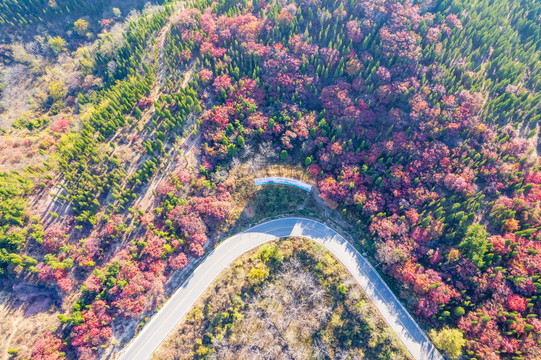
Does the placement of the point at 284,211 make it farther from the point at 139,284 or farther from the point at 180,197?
the point at 139,284

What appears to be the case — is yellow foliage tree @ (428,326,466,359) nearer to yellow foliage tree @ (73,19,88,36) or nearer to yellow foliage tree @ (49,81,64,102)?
yellow foliage tree @ (49,81,64,102)

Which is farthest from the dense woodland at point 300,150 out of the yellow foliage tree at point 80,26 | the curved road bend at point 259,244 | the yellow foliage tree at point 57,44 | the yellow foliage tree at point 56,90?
the yellow foliage tree at point 80,26

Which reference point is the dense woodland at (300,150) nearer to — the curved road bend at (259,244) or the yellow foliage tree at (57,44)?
the curved road bend at (259,244)

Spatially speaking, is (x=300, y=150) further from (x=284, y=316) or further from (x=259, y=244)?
(x=284, y=316)

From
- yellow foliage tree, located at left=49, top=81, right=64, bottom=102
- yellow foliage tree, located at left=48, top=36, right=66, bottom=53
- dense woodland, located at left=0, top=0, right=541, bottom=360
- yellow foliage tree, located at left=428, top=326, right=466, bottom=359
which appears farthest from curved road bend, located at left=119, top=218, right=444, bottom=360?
yellow foliage tree, located at left=48, top=36, right=66, bottom=53

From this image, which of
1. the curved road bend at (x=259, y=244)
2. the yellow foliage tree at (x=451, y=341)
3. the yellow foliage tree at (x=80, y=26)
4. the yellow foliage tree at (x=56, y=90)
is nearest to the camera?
the yellow foliage tree at (x=451, y=341)
